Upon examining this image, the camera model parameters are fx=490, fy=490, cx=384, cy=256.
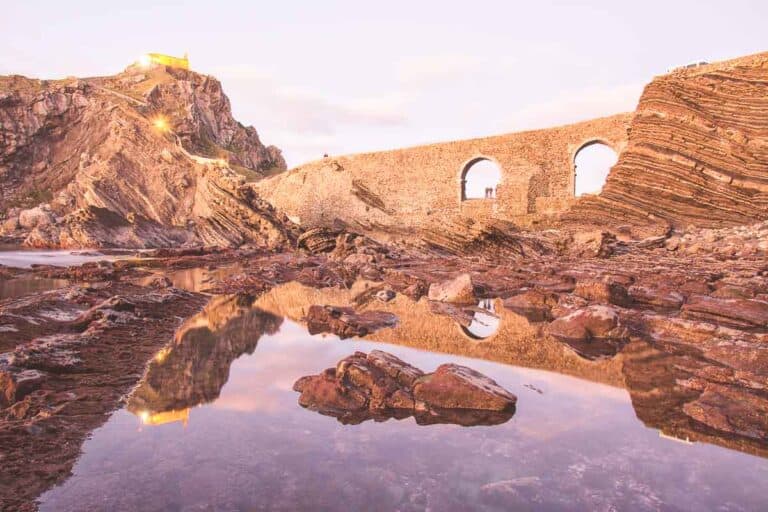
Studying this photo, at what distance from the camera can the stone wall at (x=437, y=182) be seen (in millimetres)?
27891

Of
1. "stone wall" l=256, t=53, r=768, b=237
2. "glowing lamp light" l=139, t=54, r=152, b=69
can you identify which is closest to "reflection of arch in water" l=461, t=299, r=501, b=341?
"stone wall" l=256, t=53, r=768, b=237

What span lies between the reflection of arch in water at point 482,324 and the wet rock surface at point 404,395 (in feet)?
8.13

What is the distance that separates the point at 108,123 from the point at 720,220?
40491 millimetres

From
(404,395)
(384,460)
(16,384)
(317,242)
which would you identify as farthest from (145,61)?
(384,460)

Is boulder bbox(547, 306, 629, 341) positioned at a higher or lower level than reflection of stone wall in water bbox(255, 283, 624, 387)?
higher

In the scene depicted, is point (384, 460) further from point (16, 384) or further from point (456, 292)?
point (456, 292)

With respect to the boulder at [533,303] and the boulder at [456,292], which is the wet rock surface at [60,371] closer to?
the boulder at [456,292]

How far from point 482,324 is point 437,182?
25961mm

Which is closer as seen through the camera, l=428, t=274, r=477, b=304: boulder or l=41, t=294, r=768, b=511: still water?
l=41, t=294, r=768, b=511: still water

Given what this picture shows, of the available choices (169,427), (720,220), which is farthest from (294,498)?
(720,220)

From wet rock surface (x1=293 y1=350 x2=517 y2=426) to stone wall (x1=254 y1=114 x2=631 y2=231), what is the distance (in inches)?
769

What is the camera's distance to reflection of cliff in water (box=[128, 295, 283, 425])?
4168 millimetres

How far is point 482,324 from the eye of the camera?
7.77 metres

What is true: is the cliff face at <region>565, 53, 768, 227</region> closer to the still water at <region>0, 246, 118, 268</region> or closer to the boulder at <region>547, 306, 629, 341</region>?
the boulder at <region>547, 306, 629, 341</region>
